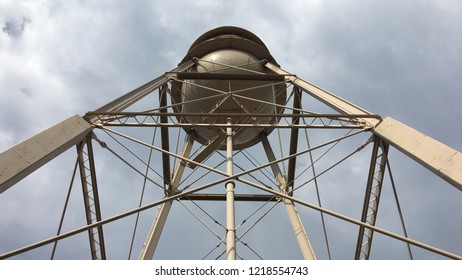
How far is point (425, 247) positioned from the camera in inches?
238

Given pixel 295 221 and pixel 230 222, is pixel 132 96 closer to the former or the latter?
pixel 230 222

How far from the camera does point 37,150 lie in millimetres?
6566

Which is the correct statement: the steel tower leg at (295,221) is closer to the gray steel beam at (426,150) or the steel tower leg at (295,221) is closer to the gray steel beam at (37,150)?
the gray steel beam at (426,150)

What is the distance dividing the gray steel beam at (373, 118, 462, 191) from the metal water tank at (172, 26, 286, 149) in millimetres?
4726

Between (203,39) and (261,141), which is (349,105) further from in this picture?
(203,39)

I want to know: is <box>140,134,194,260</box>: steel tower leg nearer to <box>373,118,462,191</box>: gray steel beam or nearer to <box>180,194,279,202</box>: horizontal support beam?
<box>180,194,279,202</box>: horizontal support beam

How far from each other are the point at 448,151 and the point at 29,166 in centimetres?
607

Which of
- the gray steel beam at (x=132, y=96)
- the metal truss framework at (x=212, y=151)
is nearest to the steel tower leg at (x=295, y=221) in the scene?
the metal truss framework at (x=212, y=151)

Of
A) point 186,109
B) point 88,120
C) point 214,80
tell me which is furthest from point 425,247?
point 186,109

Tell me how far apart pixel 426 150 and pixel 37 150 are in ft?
19.3

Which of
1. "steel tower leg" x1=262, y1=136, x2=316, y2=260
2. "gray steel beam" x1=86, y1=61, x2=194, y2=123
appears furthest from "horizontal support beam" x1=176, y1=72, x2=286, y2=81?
"steel tower leg" x1=262, y1=136, x2=316, y2=260

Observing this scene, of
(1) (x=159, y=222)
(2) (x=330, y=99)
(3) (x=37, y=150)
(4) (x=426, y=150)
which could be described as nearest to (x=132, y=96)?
(1) (x=159, y=222)

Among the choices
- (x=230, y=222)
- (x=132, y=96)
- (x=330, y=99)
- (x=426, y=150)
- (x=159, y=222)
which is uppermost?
(x=132, y=96)

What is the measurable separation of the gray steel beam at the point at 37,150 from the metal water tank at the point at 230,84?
4587 mm
